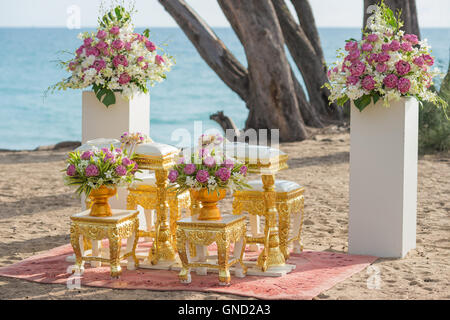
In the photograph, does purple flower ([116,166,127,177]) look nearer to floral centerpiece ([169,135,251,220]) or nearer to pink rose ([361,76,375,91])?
floral centerpiece ([169,135,251,220])

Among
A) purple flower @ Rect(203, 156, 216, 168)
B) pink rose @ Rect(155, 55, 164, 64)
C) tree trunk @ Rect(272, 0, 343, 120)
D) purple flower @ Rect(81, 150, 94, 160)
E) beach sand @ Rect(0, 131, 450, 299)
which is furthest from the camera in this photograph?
tree trunk @ Rect(272, 0, 343, 120)

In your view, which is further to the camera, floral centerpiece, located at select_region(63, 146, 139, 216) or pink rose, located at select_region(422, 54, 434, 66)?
pink rose, located at select_region(422, 54, 434, 66)

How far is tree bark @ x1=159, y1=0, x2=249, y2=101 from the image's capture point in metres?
12.8

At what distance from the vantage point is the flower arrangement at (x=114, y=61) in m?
6.11

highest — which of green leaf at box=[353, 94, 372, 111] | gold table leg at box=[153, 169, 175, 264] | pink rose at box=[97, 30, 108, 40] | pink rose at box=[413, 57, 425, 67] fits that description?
pink rose at box=[97, 30, 108, 40]

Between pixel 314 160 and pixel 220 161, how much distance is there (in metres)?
6.16

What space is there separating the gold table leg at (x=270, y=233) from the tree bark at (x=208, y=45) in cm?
807

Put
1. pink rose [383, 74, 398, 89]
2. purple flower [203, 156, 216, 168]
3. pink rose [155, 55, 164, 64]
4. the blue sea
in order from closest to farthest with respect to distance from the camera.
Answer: purple flower [203, 156, 216, 168] < pink rose [383, 74, 398, 89] < pink rose [155, 55, 164, 64] < the blue sea

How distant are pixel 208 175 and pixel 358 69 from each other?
1582 millimetres

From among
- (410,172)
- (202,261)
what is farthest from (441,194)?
(202,261)

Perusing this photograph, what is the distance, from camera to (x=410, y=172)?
5840mm

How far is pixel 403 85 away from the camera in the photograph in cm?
549

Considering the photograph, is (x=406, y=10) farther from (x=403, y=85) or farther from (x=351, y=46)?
(x=403, y=85)

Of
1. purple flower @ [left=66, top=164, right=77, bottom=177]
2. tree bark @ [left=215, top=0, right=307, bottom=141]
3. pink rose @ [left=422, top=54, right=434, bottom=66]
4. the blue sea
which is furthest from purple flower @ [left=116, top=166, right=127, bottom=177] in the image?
the blue sea
